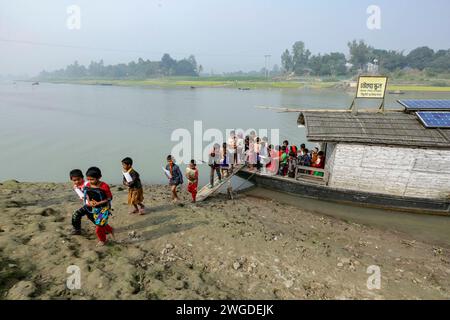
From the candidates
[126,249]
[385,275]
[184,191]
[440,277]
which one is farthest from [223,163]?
[440,277]

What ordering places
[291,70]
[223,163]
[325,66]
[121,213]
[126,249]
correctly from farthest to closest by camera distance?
[291,70] < [325,66] < [223,163] < [121,213] < [126,249]

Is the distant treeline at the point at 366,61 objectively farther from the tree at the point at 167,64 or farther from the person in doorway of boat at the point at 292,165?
the person in doorway of boat at the point at 292,165

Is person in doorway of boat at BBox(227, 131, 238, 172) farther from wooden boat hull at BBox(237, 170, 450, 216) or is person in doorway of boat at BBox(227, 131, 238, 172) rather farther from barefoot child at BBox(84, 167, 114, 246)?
barefoot child at BBox(84, 167, 114, 246)

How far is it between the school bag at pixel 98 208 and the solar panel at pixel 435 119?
33.3ft

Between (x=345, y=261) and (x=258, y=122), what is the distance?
25.5 metres

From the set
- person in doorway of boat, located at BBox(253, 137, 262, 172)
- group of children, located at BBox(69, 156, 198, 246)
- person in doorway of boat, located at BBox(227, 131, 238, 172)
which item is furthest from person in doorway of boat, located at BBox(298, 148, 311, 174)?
group of children, located at BBox(69, 156, 198, 246)

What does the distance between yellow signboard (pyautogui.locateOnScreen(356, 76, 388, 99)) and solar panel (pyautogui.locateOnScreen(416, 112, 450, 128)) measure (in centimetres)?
151

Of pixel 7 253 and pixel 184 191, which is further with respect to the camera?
pixel 184 191

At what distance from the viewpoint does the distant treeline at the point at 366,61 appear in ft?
398

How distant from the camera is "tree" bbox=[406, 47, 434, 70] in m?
126

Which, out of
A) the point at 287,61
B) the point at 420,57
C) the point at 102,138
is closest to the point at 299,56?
the point at 287,61

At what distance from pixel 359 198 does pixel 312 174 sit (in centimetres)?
182

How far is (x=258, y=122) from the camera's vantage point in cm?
3102
